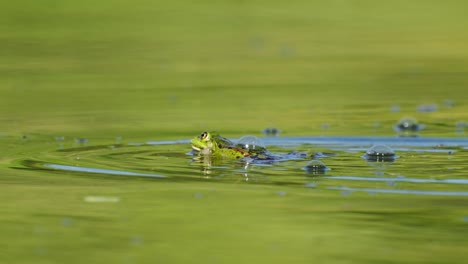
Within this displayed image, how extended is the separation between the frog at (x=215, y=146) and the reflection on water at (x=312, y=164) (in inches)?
3.9

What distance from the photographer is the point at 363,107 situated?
35.3 ft

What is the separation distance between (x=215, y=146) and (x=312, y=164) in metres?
0.99

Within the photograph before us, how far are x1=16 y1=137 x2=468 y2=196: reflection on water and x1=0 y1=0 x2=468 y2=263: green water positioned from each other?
32 mm

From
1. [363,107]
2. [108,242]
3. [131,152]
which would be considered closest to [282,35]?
[363,107]

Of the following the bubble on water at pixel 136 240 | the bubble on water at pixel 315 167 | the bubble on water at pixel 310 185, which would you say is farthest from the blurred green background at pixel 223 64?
the bubble on water at pixel 136 240

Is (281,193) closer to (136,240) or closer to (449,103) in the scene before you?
(136,240)

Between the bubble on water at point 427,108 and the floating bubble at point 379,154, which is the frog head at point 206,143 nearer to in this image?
the floating bubble at point 379,154

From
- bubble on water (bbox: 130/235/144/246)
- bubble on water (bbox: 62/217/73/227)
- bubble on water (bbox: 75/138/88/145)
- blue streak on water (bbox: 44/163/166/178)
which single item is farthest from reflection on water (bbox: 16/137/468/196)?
bubble on water (bbox: 130/235/144/246)

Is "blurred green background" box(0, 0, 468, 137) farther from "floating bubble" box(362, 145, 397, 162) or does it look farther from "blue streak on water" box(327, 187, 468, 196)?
"blue streak on water" box(327, 187, 468, 196)

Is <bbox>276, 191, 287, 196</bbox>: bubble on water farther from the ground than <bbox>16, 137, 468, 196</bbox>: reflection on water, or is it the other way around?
<bbox>16, 137, 468, 196</bbox>: reflection on water

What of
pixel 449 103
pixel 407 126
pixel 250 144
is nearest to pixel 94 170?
pixel 250 144

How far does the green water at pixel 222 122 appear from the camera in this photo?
530cm

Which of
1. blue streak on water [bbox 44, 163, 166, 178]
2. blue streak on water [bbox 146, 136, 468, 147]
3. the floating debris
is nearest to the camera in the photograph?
the floating debris

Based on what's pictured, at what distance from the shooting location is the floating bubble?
7.55 metres
